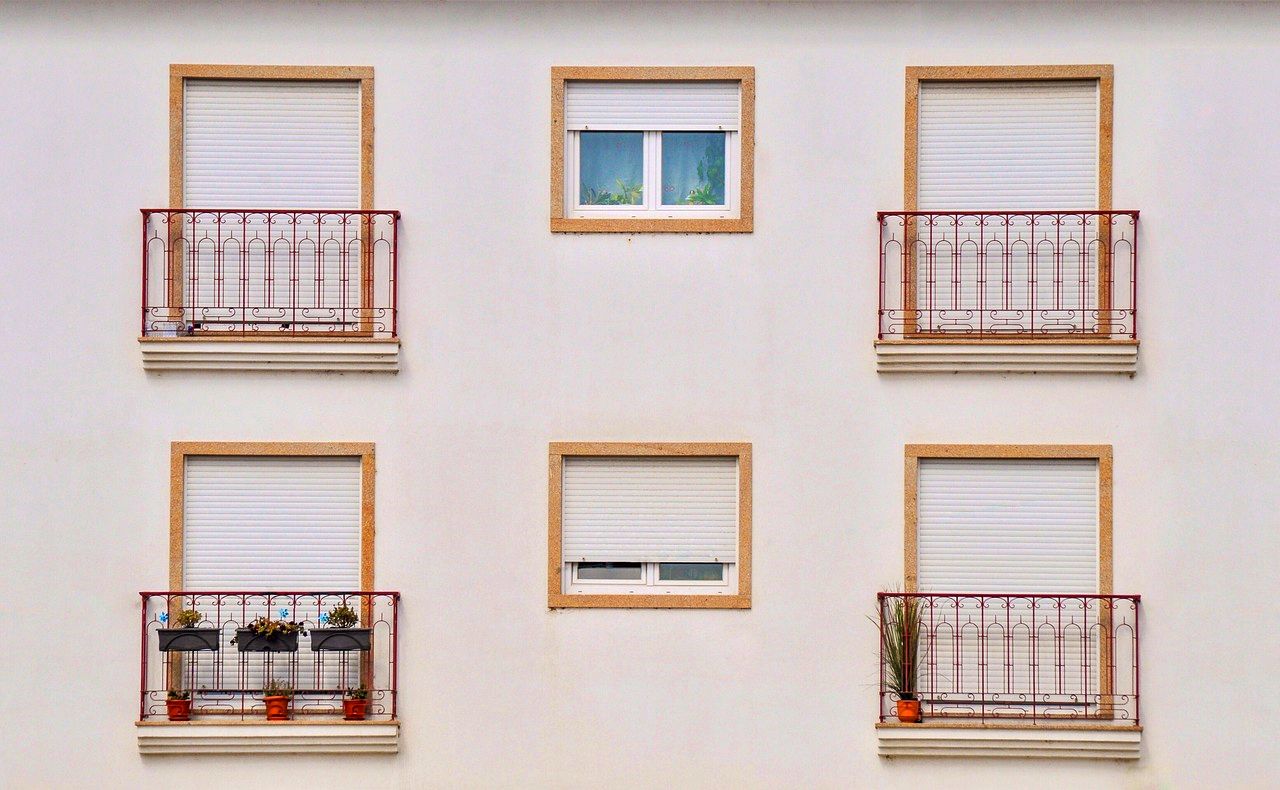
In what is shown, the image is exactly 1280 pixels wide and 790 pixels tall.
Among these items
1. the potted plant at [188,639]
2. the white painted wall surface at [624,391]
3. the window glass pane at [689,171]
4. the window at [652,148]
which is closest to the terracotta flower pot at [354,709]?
the white painted wall surface at [624,391]

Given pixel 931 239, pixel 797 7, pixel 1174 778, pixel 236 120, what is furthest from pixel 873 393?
pixel 236 120

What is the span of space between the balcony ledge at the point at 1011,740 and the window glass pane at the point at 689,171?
14.3 feet

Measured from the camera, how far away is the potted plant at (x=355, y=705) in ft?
32.5

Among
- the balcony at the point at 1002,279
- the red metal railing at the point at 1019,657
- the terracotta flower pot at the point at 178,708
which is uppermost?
the balcony at the point at 1002,279

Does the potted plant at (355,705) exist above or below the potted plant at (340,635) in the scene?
below

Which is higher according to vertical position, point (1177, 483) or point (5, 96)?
point (5, 96)

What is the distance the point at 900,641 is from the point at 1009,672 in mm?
910

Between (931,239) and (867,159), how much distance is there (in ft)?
2.62

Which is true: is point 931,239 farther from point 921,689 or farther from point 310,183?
point 310,183

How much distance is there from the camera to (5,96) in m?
10.2

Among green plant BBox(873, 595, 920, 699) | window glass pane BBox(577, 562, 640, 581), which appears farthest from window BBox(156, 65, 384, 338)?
green plant BBox(873, 595, 920, 699)

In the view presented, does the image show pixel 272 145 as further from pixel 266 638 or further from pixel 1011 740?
pixel 1011 740

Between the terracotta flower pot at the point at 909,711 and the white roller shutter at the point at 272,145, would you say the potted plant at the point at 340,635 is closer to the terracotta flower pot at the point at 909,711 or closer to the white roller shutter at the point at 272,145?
the white roller shutter at the point at 272,145

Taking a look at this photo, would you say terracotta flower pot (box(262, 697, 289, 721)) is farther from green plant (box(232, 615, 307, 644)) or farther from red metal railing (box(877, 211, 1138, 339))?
red metal railing (box(877, 211, 1138, 339))
